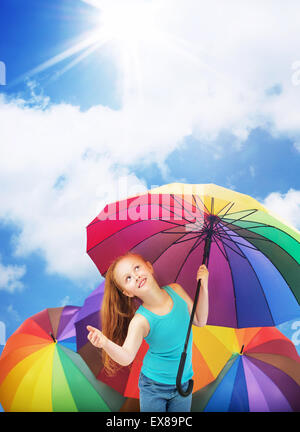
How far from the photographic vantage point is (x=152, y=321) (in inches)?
131

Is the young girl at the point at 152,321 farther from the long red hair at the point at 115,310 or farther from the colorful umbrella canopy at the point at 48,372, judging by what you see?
the colorful umbrella canopy at the point at 48,372

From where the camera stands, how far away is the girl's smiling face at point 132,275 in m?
3.40

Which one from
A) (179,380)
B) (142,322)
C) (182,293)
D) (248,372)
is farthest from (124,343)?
(248,372)

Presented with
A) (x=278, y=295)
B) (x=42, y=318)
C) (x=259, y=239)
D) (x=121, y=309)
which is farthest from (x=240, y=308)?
(x=42, y=318)

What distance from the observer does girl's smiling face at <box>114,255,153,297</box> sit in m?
3.40

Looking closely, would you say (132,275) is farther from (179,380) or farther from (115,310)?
(179,380)

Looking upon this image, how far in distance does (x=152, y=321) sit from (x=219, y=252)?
3.51 feet

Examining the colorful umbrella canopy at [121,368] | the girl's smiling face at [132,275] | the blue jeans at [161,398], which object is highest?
the girl's smiling face at [132,275]

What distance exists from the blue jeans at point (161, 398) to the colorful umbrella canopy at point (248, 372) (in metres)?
1.28

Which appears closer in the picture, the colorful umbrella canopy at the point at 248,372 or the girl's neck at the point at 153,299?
the girl's neck at the point at 153,299

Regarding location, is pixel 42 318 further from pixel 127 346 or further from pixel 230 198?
pixel 230 198

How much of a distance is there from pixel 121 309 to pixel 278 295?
162 cm

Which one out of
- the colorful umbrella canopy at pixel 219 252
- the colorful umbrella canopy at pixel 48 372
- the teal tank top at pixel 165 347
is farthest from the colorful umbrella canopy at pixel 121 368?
the teal tank top at pixel 165 347

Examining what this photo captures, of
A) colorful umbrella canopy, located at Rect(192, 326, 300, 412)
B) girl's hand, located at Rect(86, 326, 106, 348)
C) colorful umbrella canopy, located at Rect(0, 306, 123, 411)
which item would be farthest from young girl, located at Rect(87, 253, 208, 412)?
colorful umbrella canopy, located at Rect(0, 306, 123, 411)
